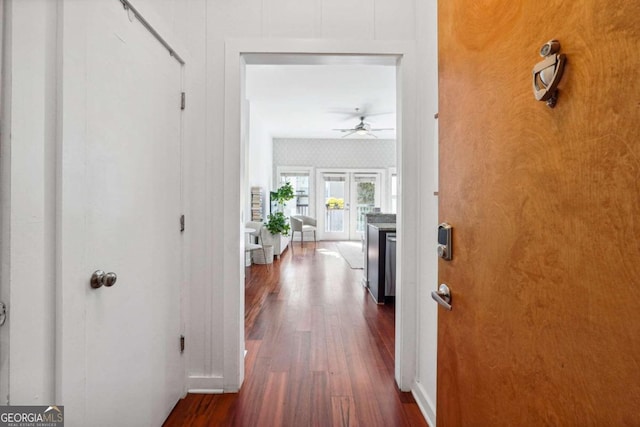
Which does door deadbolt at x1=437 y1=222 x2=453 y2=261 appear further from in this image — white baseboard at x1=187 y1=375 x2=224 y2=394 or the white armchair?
the white armchair

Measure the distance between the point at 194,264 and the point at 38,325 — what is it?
947mm

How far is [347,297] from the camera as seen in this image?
3596mm

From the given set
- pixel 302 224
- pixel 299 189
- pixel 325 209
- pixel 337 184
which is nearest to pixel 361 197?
pixel 337 184

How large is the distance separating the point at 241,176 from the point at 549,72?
1.56m

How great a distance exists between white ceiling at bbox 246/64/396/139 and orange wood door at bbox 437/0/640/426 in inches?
130

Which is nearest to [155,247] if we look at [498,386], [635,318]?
[498,386]

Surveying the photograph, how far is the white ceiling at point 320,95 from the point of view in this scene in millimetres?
3972

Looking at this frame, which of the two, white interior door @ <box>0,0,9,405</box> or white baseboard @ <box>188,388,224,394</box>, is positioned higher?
white interior door @ <box>0,0,9,405</box>

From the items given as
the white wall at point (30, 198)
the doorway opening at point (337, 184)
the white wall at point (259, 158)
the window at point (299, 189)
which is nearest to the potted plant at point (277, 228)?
the white wall at point (259, 158)

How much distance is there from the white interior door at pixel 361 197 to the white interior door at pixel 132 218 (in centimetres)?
721

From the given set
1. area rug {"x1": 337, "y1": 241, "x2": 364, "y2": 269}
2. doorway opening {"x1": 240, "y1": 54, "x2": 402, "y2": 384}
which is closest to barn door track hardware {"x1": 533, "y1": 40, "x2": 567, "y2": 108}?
area rug {"x1": 337, "y1": 241, "x2": 364, "y2": 269}

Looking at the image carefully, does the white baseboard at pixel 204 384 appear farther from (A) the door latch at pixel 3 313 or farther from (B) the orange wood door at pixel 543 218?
(B) the orange wood door at pixel 543 218

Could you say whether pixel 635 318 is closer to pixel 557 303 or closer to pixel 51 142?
pixel 557 303

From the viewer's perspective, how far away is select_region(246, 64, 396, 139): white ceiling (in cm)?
397
